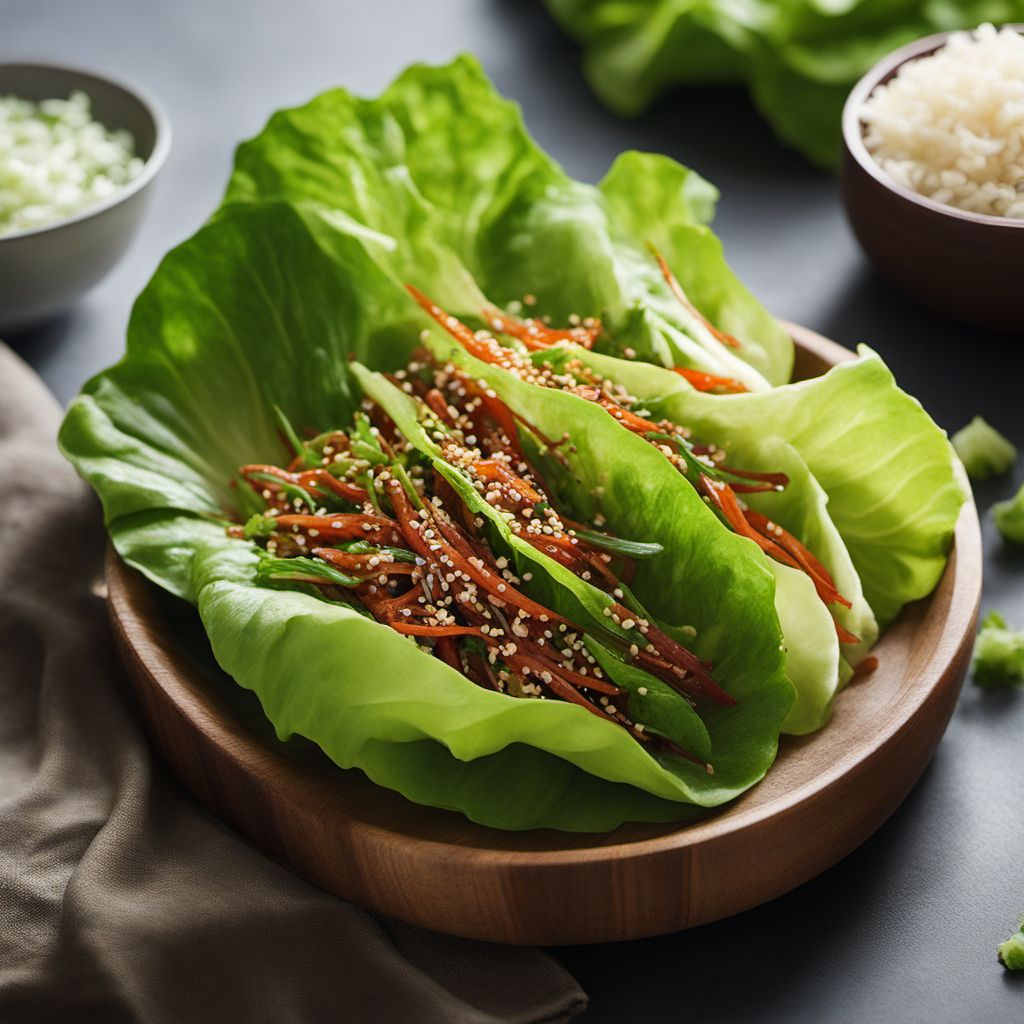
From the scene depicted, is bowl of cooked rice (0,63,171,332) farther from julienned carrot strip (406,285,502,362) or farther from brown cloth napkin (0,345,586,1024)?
brown cloth napkin (0,345,586,1024)

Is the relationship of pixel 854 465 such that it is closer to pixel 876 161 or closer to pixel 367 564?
pixel 367 564

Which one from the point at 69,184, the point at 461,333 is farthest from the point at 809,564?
the point at 69,184

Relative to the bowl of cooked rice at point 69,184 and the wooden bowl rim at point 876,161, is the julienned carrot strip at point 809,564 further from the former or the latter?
the bowl of cooked rice at point 69,184

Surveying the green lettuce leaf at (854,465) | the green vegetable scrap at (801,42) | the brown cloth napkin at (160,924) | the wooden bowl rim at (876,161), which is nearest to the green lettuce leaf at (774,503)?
the green lettuce leaf at (854,465)

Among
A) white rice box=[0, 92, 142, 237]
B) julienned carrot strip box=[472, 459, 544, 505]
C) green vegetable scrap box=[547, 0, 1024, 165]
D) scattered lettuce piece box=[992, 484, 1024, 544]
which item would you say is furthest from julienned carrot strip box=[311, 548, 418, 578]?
green vegetable scrap box=[547, 0, 1024, 165]

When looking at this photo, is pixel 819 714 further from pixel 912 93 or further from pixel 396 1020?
pixel 912 93
